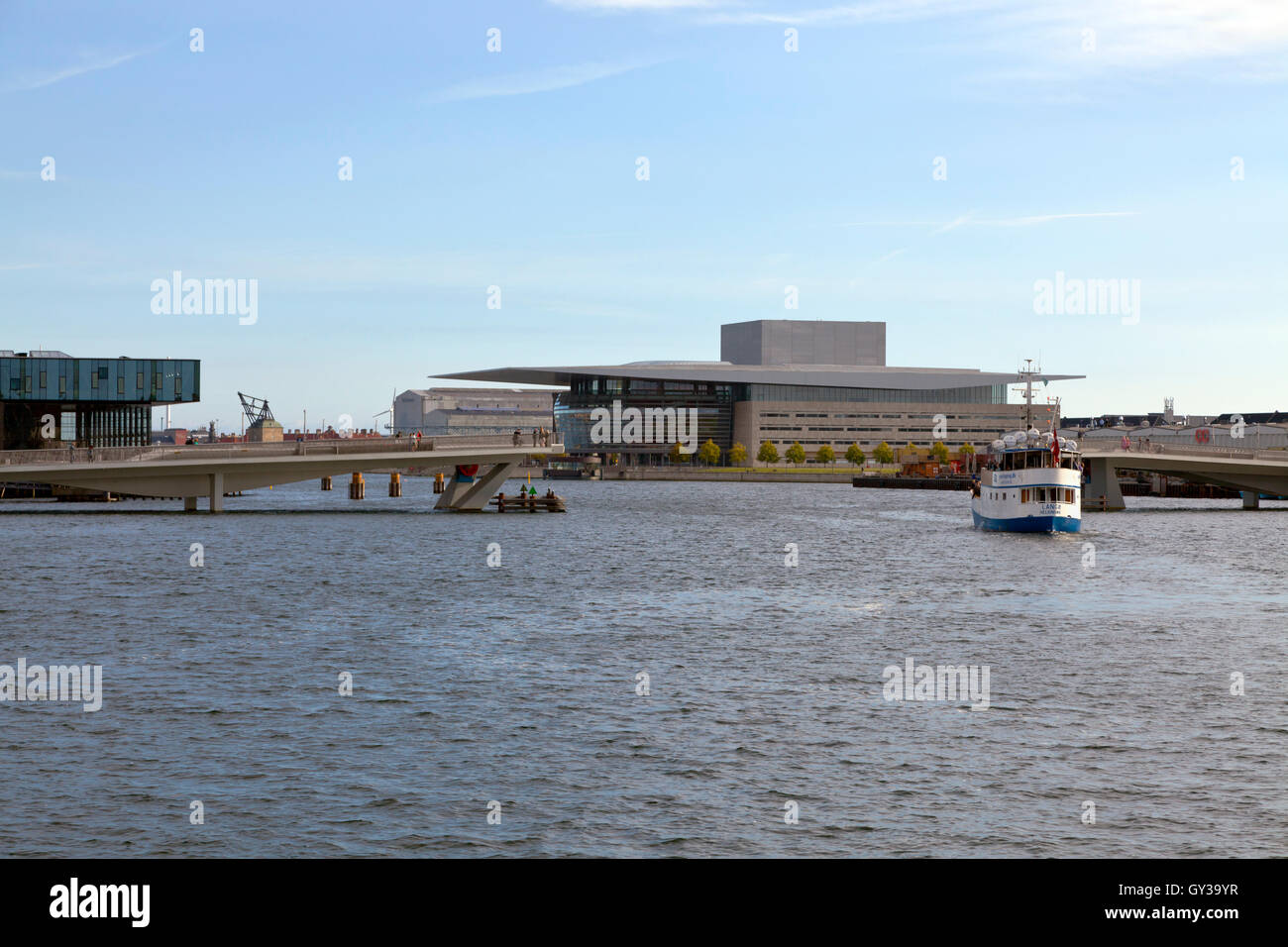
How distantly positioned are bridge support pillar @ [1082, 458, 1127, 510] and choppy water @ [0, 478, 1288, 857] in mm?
65543

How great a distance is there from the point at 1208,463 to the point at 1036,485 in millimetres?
34852

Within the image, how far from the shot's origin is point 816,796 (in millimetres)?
18750

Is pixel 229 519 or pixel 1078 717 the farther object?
pixel 229 519

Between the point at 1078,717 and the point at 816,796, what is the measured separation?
8274 millimetres

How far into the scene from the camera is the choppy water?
1712 centimetres

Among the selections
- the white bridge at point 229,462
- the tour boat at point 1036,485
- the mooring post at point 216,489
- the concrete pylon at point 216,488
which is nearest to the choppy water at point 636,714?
the white bridge at point 229,462

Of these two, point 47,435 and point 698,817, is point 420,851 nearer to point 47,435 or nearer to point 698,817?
point 698,817

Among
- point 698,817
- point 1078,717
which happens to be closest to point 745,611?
point 1078,717

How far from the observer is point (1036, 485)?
283 feet

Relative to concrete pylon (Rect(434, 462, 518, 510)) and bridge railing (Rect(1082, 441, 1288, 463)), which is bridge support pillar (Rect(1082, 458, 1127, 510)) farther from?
concrete pylon (Rect(434, 462, 518, 510))

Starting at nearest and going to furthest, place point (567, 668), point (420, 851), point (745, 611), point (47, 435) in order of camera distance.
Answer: point (420, 851) < point (567, 668) < point (745, 611) < point (47, 435)

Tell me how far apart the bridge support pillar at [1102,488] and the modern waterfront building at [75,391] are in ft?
298
